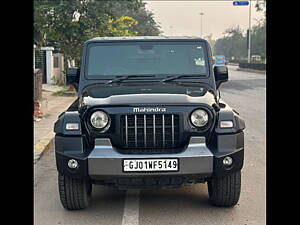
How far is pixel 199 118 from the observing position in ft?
15.5

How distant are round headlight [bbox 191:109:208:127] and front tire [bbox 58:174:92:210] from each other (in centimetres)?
131

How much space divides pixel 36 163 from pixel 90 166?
324cm

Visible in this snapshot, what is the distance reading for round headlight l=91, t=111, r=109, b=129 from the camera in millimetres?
4715

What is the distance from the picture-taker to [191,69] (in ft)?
19.3

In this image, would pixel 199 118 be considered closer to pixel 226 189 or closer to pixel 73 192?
pixel 226 189

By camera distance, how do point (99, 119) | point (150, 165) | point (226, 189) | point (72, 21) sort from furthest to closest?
point (72, 21), point (226, 189), point (99, 119), point (150, 165)

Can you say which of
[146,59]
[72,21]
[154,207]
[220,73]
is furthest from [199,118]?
[72,21]

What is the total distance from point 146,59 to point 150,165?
1812mm

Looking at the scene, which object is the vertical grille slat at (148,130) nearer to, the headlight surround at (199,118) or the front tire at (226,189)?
the headlight surround at (199,118)
